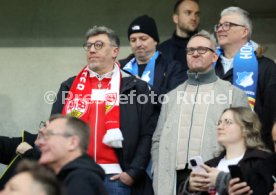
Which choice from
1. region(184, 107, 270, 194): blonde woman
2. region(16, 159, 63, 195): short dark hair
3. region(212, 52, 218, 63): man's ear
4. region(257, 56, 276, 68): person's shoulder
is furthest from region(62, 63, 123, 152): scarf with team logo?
region(16, 159, 63, 195): short dark hair

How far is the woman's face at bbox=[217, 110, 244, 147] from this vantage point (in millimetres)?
4773

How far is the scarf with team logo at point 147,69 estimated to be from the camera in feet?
19.7

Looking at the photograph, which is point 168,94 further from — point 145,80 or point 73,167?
point 73,167

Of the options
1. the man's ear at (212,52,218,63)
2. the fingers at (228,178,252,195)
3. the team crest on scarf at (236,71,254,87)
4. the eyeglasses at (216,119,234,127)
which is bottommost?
the fingers at (228,178,252,195)

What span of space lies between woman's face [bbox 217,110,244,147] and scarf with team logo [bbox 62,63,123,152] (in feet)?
2.72

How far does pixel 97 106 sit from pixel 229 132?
113cm

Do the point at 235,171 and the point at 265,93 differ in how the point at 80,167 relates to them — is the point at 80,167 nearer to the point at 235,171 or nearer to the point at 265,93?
the point at 235,171

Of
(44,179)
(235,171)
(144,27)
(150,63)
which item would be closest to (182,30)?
(144,27)

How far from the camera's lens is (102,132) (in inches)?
213

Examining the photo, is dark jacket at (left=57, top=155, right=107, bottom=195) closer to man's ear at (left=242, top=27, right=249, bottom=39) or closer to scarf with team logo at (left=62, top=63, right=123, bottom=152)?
scarf with team logo at (left=62, top=63, right=123, bottom=152)

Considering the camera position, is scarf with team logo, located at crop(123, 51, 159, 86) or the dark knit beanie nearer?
scarf with team logo, located at crop(123, 51, 159, 86)

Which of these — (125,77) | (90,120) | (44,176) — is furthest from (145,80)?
(44,176)

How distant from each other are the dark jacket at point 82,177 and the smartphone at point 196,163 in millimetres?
886

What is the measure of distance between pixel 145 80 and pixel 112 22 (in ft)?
6.37
